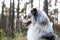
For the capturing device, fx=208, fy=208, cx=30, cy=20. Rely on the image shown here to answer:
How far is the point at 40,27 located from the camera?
2199 mm

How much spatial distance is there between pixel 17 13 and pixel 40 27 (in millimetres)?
1939

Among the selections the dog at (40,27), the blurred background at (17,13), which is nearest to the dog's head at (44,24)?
the dog at (40,27)

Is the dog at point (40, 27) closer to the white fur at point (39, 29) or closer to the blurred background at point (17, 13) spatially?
the white fur at point (39, 29)

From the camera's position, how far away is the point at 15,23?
405 cm

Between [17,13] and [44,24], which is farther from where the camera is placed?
[17,13]

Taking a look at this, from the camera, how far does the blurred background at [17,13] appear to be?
401 centimetres

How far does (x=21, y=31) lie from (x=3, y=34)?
351 millimetres

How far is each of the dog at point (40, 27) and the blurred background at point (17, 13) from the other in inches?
68.6

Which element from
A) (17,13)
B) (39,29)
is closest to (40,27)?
(39,29)

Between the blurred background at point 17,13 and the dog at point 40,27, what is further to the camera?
the blurred background at point 17,13

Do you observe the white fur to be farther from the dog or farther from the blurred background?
the blurred background

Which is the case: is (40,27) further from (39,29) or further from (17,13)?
(17,13)

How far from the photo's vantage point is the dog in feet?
Answer: 7.13

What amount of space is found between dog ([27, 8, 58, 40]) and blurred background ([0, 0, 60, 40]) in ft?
5.72
